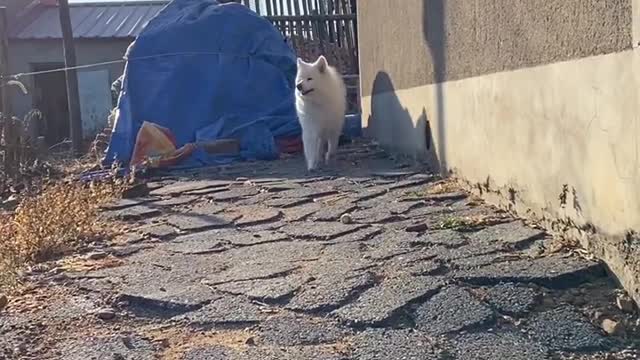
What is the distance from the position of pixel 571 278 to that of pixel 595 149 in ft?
1.66

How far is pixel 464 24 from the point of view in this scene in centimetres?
538

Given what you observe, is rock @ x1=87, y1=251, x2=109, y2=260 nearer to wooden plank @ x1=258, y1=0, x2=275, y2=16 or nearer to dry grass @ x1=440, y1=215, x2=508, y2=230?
dry grass @ x1=440, y1=215, x2=508, y2=230

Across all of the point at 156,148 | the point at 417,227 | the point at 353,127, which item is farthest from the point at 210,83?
the point at 417,227

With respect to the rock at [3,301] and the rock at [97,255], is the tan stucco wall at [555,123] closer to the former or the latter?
the rock at [97,255]

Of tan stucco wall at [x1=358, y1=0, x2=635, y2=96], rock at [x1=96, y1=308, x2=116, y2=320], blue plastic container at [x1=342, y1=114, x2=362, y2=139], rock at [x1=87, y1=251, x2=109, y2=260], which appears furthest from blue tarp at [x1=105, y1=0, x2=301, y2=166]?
rock at [x1=96, y1=308, x2=116, y2=320]

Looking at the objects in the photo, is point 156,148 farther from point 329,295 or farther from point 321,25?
point 329,295

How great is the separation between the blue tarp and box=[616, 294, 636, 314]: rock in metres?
6.84

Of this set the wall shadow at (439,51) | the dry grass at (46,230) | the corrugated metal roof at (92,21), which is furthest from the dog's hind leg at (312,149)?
the corrugated metal roof at (92,21)

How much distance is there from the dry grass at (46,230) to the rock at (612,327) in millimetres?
2524

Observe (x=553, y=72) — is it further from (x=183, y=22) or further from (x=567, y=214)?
(x=183, y=22)

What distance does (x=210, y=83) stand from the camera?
10297mm

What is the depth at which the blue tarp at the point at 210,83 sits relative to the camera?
32.5 feet

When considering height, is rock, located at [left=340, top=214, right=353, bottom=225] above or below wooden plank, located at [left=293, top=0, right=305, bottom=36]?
below

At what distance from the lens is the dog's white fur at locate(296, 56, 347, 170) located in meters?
8.20
